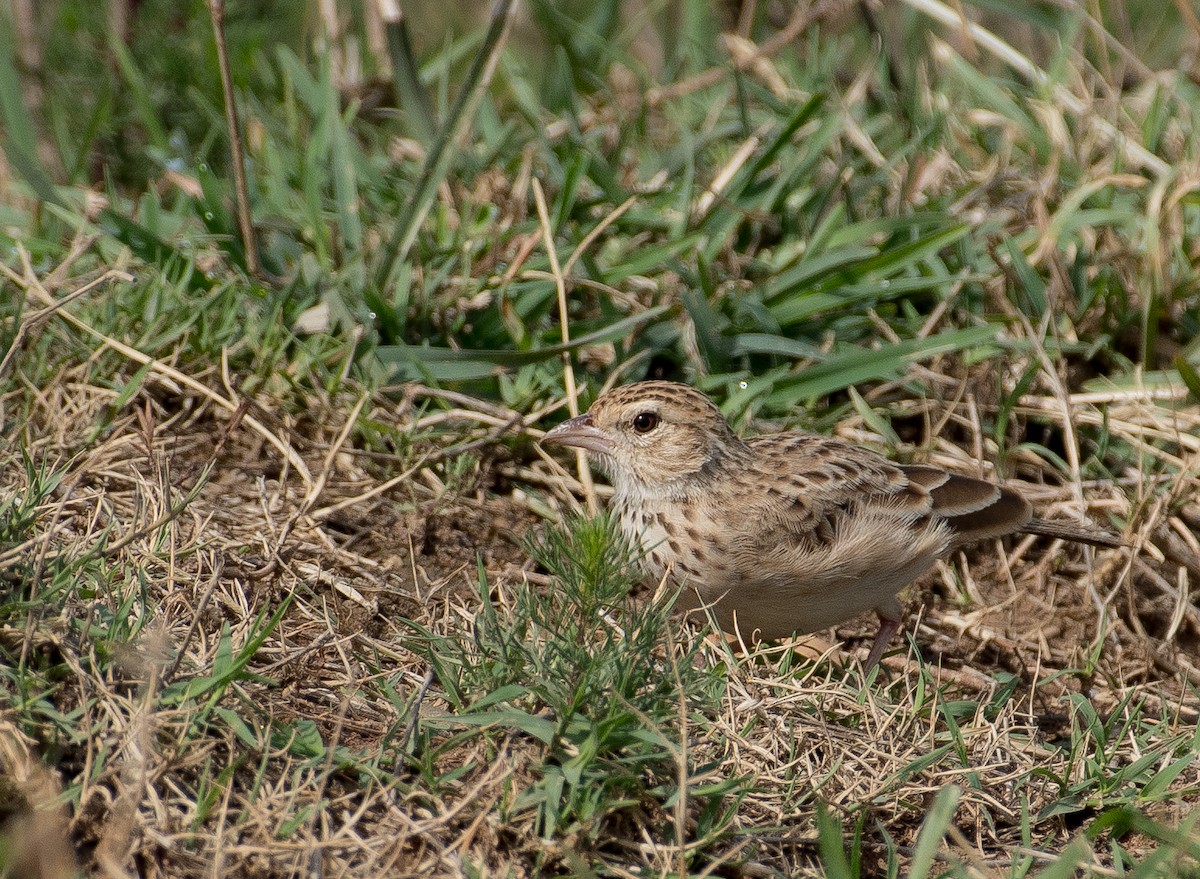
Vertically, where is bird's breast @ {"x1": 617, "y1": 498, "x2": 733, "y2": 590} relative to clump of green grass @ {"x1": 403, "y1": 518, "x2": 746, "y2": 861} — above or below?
below

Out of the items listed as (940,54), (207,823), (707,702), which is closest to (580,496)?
(707,702)

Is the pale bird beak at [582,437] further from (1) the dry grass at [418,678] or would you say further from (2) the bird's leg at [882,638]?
(2) the bird's leg at [882,638]

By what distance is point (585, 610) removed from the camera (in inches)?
135

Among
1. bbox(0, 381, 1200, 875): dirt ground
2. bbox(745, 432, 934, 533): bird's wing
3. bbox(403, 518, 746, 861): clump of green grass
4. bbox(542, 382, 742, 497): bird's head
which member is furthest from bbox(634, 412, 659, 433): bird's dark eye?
bbox(403, 518, 746, 861): clump of green grass

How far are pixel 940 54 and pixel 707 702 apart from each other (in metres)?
4.89

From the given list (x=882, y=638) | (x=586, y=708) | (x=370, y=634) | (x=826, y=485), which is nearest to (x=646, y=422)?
(x=826, y=485)

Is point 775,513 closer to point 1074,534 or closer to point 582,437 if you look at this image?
point 582,437

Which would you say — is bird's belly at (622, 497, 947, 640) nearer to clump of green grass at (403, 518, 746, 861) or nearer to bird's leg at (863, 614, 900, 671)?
bird's leg at (863, 614, 900, 671)

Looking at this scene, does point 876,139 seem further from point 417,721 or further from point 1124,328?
point 417,721

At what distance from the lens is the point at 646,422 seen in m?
4.96

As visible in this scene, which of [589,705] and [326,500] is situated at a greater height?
[589,705]

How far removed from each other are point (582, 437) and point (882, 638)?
1.31m

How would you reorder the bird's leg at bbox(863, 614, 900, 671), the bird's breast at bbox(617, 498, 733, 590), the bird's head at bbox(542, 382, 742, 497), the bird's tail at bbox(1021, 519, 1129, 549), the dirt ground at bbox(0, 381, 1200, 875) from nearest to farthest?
the dirt ground at bbox(0, 381, 1200, 875) < the bird's breast at bbox(617, 498, 733, 590) < the bird's leg at bbox(863, 614, 900, 671) < the bird's head at bbox(542, 382, 742, 497) < the bird's tail at bbox(1021, 519, 1129, 549)

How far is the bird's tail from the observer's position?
5.08m
